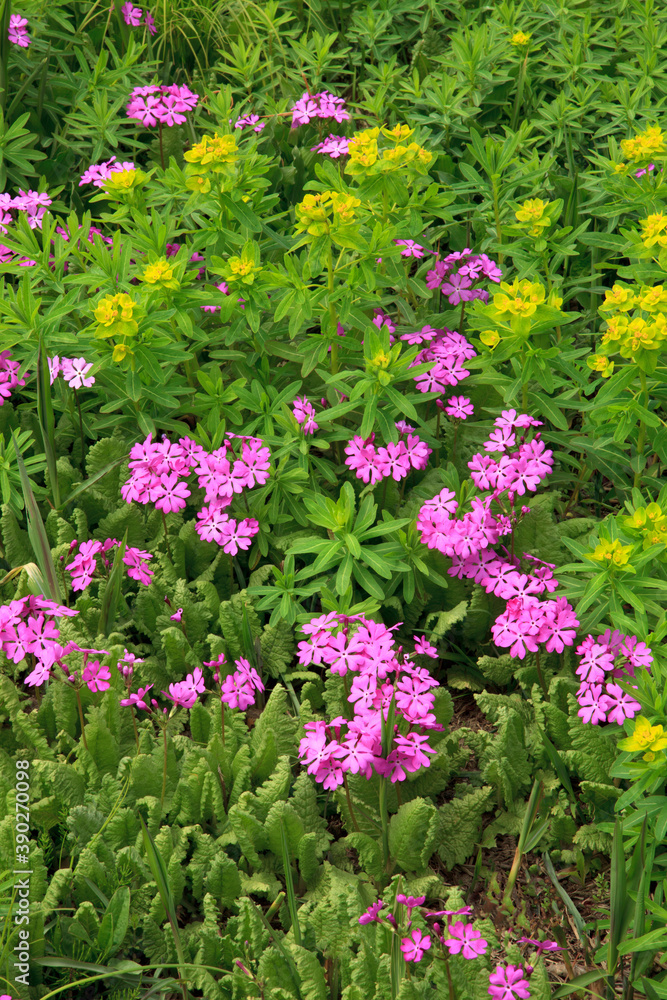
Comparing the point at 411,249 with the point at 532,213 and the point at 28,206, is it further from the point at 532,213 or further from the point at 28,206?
the point at 28,206

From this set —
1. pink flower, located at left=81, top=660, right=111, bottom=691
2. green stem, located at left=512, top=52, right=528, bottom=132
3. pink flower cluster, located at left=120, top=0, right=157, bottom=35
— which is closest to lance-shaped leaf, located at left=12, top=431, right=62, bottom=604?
pink flower, located at left=81, top=660, right=111, bottom=691

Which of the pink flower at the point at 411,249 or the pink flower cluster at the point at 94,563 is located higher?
the pink flower at the point at 411,249

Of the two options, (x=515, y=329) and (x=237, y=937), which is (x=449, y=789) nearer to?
A: (x=237, y=937)

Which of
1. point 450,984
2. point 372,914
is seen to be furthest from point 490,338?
point 450,984

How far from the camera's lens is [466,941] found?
204 cm

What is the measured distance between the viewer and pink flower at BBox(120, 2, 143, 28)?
4.62 m

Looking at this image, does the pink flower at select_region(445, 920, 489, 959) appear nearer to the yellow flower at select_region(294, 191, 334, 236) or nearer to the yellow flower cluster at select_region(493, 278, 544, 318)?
the yellow flower cluster at select_region(493, 278, 544, 318)

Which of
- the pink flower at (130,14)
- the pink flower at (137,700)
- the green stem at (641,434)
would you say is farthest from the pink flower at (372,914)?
the pink flower at (130,14)

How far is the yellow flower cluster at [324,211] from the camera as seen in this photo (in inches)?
108

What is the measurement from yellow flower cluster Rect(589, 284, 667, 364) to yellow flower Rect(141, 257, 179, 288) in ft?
4.32

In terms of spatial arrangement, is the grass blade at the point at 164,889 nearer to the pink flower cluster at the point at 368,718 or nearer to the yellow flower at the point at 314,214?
the pink flower cluster at the point at 368,718

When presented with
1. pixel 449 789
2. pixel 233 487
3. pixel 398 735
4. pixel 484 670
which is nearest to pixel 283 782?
pixel 398 735

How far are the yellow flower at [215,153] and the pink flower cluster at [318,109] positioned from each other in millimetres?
1157

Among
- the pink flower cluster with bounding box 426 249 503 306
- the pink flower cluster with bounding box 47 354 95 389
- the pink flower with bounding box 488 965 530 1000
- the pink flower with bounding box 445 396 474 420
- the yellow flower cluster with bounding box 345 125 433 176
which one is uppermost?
the yellow flower cluster with bounding box 345 125 433 176
